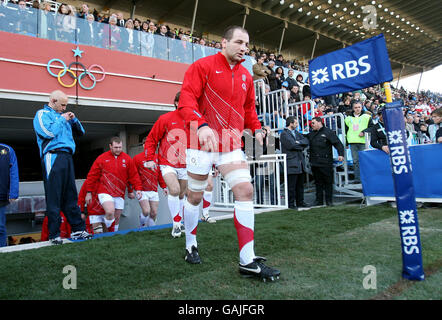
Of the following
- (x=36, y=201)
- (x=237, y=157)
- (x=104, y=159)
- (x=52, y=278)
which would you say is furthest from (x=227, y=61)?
(x=36, y=201)

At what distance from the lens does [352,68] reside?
134 inches

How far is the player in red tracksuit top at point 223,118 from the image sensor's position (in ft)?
8.29

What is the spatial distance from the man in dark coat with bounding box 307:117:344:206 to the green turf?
239 centimetres

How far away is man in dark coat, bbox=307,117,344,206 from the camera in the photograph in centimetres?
678

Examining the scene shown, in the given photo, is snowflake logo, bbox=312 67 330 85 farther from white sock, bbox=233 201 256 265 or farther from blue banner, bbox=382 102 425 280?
white sock, bbox=233 201 256 265

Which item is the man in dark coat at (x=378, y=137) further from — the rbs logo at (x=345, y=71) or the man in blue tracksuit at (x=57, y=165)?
the man in blue tracksuit at (x=57, y=165)

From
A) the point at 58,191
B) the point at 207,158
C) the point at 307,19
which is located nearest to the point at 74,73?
the point at 58,191

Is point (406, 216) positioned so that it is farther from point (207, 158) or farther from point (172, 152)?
point (172, 152)

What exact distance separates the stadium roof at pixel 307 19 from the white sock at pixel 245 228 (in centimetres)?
1548

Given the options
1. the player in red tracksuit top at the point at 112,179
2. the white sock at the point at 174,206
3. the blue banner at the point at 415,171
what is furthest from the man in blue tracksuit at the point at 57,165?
the blue banner at the point at 415,171

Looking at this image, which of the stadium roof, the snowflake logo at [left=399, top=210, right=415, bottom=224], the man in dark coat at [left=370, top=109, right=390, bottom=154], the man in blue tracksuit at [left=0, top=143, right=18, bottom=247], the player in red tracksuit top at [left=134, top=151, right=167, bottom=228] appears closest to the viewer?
the snowflake logo at [left=399, top=210, right=415, bottom=224]

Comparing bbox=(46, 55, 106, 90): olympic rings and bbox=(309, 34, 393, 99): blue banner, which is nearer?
bbox=(309, 34, 393, 99): blue banner

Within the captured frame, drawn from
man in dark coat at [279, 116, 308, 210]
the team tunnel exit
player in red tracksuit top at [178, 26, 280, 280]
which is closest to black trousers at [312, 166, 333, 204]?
man in dark coat at [279, 116, 308, 210]

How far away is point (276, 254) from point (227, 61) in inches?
72.1
